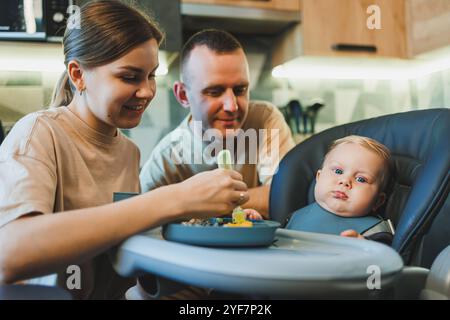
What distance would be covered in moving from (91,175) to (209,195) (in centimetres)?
39

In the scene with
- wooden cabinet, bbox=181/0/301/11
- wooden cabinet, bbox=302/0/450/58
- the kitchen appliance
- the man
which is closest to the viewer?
the man

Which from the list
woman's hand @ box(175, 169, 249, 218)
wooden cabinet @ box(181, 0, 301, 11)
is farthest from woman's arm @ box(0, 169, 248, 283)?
wooden cabinet @ box(181, 0, 301, 11)

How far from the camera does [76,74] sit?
1.17 metres

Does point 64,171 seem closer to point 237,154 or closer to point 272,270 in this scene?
point 272,270

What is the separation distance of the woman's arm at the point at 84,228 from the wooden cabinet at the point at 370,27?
168 centimetres

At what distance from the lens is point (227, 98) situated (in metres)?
1.65

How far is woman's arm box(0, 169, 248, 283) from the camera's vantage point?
76 centimetres

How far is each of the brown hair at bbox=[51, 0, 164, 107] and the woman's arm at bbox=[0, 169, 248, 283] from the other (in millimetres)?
421

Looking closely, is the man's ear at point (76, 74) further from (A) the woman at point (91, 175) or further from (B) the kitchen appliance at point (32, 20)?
(B) the kitchen appliance at point (32, 20)

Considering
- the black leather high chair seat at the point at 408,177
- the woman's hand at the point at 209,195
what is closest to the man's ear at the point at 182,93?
the black leather high chair seat at the point at 408,177

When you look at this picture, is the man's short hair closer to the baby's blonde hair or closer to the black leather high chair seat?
the black leather high chair seat
